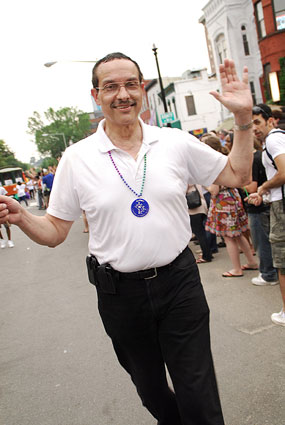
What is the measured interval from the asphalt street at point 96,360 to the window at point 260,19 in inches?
806

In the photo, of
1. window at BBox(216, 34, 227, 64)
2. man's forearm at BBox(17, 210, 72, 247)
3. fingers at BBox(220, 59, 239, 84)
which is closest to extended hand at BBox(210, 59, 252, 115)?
fingers at BBox(220, 59, 239, 84)

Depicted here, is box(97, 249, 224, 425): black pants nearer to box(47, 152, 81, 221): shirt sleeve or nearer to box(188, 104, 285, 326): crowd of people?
box(47, 152, 81, 221): shirt sleeve

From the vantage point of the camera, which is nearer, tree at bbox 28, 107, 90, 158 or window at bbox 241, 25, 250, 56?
window at bbox 241, 25, 250, 56

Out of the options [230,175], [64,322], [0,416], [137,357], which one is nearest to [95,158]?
[230,175]

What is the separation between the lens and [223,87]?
226 centimetres

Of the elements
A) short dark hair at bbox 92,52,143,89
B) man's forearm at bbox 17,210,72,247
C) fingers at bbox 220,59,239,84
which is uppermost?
short dark hair at bbox 92,52,143,89

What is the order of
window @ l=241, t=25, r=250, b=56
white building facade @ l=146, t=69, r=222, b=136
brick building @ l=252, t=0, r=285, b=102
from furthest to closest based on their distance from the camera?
white building facade @ l=146, t=69, r=222, b=136, window @ l=241, t=25, r=250, b=56, brick building @ l=252, t=0, r=285, b=102

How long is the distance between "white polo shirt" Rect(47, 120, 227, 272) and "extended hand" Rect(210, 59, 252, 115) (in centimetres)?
31

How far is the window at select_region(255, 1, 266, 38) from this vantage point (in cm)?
2305

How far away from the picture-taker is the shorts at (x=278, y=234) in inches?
159

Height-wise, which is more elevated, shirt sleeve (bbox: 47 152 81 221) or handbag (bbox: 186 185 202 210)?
shirt sleeve (bbox: 47 152 81 221)

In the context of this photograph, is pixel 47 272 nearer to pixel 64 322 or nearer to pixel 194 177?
pixel 64 322

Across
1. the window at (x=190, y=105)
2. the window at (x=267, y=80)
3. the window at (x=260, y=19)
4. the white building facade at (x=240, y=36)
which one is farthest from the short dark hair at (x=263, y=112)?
the window at (x=190, y=105)

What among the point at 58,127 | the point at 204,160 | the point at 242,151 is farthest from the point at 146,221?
the point at 58,127
